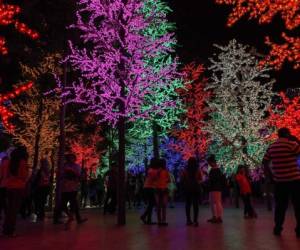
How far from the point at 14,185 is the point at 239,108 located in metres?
22.5

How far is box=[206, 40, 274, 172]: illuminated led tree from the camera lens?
101ft

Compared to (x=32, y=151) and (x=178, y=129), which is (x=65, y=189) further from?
(x=178, y=129)

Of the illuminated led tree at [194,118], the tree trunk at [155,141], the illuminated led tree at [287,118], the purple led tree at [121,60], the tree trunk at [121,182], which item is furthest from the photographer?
the illuminated led tree at [194,118]

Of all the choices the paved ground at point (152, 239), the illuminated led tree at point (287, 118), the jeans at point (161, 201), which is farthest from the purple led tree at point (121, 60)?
the illuminated led tree at point (287, 118)

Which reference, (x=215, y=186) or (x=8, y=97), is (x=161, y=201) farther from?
(x=8, y=97)

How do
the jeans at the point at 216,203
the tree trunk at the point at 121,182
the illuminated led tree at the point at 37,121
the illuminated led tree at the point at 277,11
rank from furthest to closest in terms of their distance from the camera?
1. the illuminated led tree at the point at 37,121
2. the jeans at the point at 216,203
3. the tree trunk at the point at 121,182
4. the illuminated led tree at the point at 277,11

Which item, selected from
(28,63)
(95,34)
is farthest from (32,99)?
(95,34)

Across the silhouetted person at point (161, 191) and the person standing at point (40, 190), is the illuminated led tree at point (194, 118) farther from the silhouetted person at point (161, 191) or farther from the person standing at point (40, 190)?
the silhouetted person at point (161, 191)

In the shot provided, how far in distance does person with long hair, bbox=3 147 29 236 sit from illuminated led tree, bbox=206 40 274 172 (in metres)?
20.6

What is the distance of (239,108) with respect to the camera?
31781 mm

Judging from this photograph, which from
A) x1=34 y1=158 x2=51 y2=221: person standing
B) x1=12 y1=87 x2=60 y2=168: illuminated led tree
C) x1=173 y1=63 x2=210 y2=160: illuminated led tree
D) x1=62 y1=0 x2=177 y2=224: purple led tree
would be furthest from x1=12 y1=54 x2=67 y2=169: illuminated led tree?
x1=173 y1=63 x2=210 y2=160: illuminated led tree

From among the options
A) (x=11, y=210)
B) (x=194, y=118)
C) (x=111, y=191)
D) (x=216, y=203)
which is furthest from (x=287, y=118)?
(x=11, y=210)

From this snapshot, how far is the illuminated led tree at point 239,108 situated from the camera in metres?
30.9

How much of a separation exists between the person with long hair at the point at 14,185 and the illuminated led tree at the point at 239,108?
20593 mm
